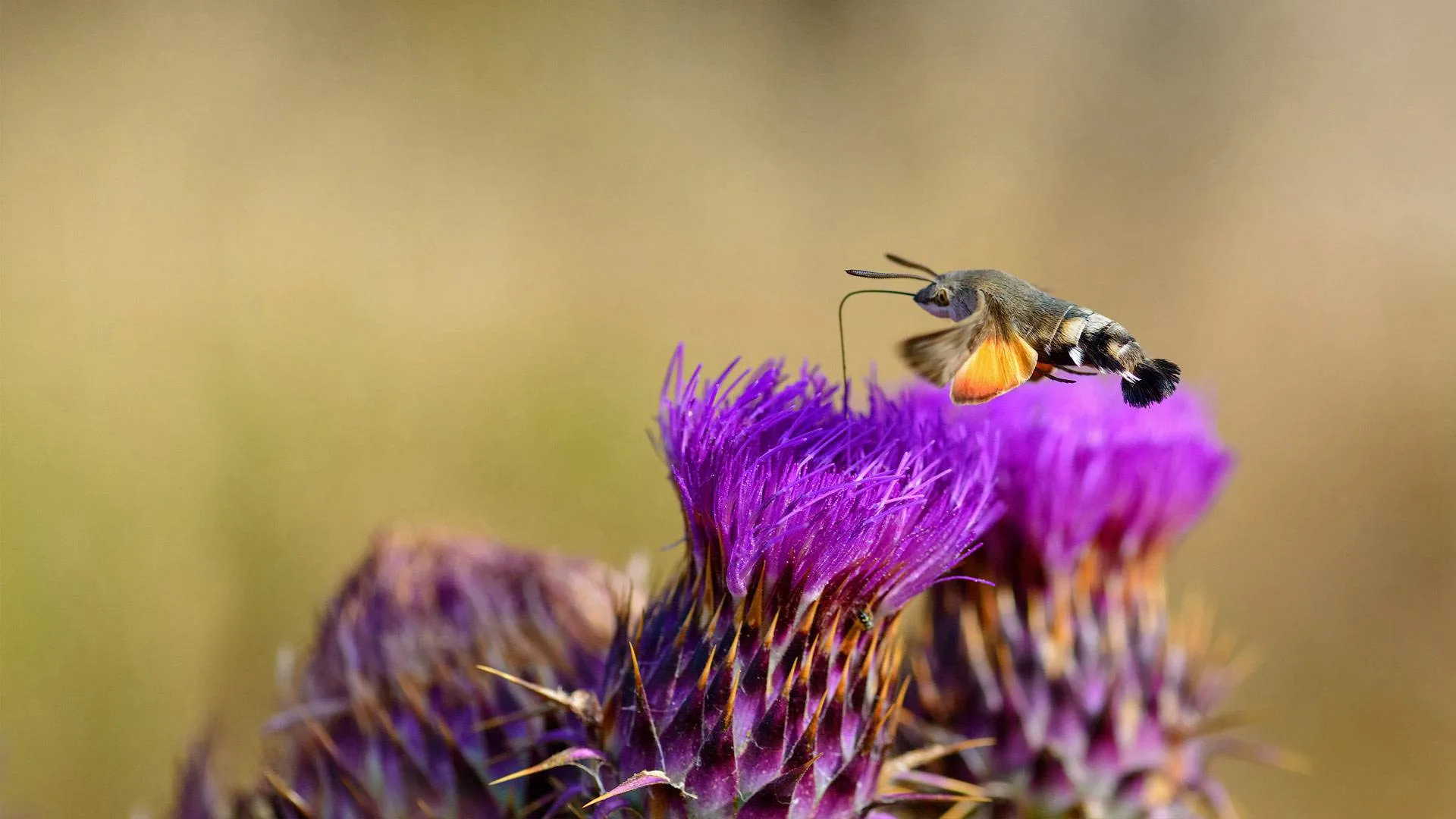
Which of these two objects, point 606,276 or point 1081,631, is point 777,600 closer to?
point 1081,631

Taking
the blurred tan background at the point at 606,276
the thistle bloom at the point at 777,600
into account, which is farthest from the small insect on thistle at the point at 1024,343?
the blurred tan background at the point at 606,276

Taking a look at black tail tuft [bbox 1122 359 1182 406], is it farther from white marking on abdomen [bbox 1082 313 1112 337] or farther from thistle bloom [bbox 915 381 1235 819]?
thistle bloom [bbox 915 381 1235 819]

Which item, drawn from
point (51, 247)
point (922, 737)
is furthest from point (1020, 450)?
point (51, 247)

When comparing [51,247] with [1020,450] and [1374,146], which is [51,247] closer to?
[1020,450]

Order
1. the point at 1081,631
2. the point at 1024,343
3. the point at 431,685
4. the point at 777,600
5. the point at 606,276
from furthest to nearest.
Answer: the point at 606,276, the point at 1081,631, the point at 431,685, the point at 1024,343, the point at 777,600

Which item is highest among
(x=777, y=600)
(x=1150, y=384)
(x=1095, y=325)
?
(x=1095, y=325)

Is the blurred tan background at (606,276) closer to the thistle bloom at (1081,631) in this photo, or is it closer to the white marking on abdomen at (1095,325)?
the thistle bloom at (1081,631)

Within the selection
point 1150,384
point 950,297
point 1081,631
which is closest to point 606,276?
point 1081,631
